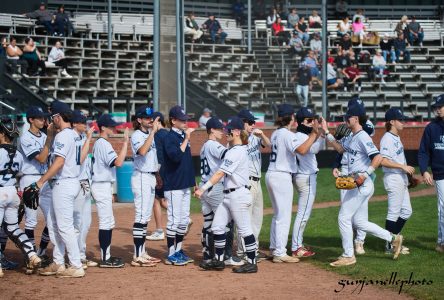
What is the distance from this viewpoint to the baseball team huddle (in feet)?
35.6

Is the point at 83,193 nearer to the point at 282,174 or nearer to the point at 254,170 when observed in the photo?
the point at 254,170

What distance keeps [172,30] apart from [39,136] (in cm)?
821

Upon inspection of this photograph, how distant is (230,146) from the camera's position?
438 inches

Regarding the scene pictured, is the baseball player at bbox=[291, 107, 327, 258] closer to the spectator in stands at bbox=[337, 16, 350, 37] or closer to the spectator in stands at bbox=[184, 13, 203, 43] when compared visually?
the spectator in stands at bbox=[184, 13, 203, 43]

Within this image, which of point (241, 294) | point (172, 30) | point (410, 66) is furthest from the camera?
point (410, 66)

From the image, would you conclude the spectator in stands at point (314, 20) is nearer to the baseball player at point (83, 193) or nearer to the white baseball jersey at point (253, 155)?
the white baseball jersey at point (253, 155)

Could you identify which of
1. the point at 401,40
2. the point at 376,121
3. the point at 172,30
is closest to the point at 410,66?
the point at 401,40

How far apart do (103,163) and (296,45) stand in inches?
633

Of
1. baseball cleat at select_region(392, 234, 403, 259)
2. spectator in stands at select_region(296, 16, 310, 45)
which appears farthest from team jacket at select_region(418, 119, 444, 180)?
spectator in stands at select_region(296, 16, 310, 45)

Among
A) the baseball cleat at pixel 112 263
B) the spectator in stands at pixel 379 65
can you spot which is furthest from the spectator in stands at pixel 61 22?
the baseball cleat at pixel 112 263

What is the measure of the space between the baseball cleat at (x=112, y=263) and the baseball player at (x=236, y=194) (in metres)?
1.34

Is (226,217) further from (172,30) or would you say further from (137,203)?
(172,30)

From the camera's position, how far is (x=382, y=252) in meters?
12.4

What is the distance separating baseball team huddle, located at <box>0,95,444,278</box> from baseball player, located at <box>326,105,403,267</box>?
1 centimetres
